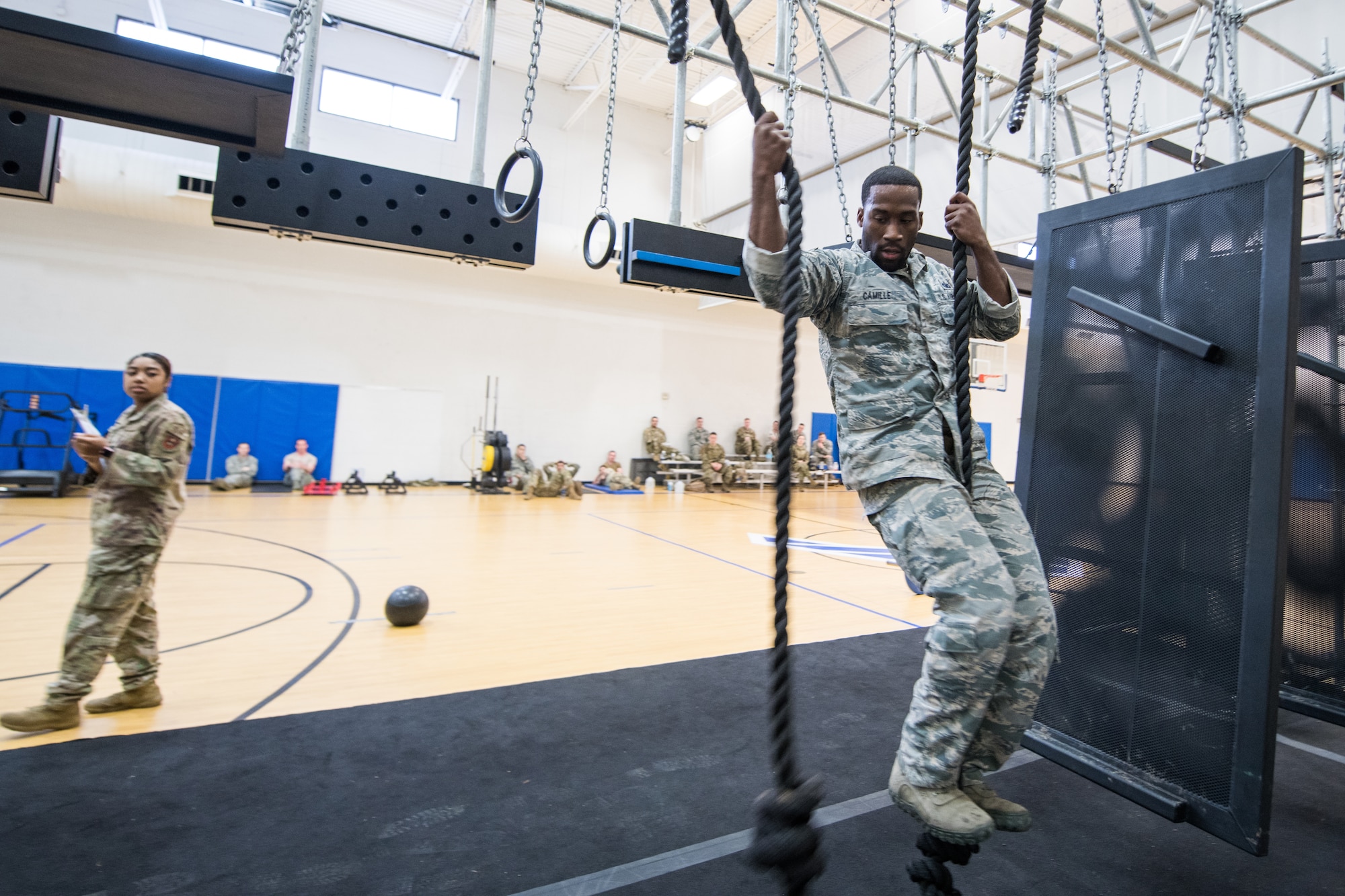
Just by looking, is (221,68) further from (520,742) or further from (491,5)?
(520,742)

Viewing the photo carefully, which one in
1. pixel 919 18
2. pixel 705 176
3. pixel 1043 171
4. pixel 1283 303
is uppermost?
pixel 919 18

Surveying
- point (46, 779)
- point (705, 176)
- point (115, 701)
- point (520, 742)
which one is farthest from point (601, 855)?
point (705, 176)

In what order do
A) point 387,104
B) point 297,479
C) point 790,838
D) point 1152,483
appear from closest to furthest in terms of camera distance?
point 790,838, point 1152,483, point 297,479, point 387,104

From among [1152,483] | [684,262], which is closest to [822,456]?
[684,262]

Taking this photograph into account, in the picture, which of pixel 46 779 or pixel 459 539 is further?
pixel 459 539

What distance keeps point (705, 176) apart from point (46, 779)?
13747mm

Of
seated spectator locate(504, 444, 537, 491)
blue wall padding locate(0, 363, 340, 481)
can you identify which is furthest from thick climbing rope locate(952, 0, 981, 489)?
seated spectator locate(504, 444, 537, 491)

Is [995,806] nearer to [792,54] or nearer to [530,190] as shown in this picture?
[530,190]

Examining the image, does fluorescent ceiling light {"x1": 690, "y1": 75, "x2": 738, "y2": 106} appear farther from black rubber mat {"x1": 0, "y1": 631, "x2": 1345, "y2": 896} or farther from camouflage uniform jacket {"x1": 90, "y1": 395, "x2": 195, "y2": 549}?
black rubber mat {"x1": 0, "y1": 631, "x2": 1345, "y2": 896}

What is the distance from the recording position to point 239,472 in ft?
33.0

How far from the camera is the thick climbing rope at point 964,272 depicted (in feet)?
4.39

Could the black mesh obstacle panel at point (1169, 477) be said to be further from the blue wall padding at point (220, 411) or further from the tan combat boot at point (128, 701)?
the blue wall padding at point (220, 411)

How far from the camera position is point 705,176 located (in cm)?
1409

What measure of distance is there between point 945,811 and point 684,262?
386cm
